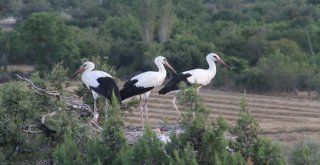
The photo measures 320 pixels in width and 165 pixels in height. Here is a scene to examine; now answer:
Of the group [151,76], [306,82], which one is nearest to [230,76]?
[306,82]

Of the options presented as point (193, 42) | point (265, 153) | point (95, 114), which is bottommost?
point (265, 153)

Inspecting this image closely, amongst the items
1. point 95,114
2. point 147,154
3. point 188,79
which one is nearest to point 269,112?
point 188,79

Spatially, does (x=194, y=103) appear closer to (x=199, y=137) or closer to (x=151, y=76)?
(x=199, y=137)

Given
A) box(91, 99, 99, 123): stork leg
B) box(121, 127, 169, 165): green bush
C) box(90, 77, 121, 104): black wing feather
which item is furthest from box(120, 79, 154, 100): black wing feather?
box(121, 127, 169, 165): green bush

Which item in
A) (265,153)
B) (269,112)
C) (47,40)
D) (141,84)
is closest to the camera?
(265,153)

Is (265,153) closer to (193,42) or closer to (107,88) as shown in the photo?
(107,88)

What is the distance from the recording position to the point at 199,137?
12.1 meters

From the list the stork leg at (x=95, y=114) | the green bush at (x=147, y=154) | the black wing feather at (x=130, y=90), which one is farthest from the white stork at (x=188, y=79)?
the green bush at (x=147, y=154)

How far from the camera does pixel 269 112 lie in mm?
37031

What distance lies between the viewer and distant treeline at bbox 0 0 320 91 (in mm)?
42938

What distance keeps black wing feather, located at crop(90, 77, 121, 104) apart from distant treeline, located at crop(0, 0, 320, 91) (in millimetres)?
26844

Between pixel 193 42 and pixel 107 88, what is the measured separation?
31884mm

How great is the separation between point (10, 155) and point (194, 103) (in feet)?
11.3

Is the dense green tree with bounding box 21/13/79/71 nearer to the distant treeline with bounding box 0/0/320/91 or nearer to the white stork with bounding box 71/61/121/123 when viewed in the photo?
the distant treeline with bounding box 0/0/320/91
